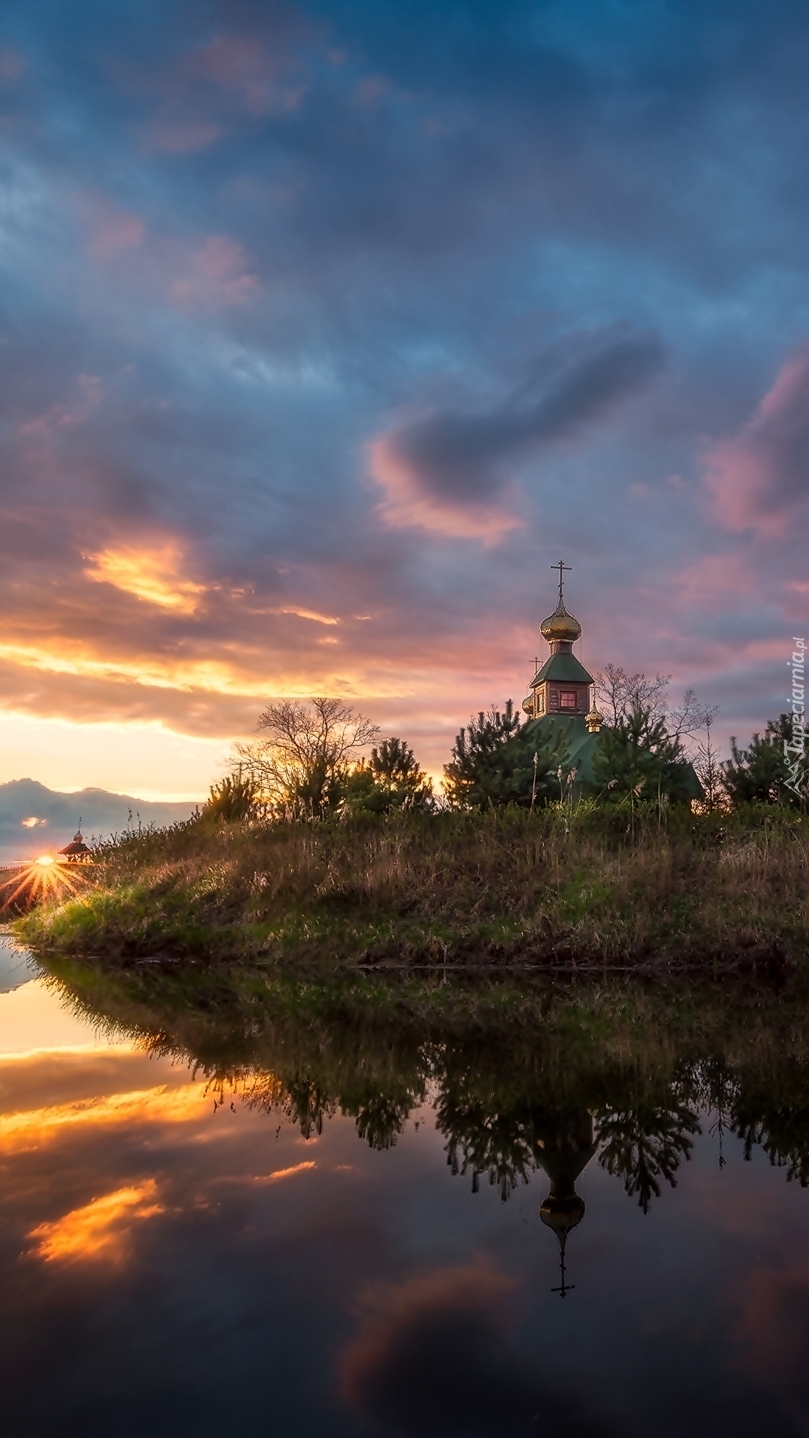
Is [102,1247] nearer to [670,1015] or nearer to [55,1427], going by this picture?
[55,1427]

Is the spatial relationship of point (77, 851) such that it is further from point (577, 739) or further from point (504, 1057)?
point (577, 739)

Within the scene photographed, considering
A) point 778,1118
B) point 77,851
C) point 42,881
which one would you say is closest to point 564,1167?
point 778,1118

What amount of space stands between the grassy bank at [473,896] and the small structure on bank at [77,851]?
2.24 m

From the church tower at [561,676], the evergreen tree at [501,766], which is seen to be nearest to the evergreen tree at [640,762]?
the evergreen tree at [501,766]

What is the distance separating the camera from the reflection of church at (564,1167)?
4.12 meters

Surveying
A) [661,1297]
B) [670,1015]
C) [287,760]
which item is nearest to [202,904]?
[670,1015]

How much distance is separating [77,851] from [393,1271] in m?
21.0

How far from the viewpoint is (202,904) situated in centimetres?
1672

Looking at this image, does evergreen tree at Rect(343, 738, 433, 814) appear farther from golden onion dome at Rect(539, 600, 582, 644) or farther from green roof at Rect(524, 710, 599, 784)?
golden onion dome at Rect(539, 600, 582, 644)

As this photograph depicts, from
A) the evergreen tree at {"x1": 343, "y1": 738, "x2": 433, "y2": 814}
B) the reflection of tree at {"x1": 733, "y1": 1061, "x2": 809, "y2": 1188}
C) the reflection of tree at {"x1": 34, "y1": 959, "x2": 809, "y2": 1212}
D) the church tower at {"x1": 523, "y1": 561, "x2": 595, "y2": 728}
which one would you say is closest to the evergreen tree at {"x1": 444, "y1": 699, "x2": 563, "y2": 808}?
the evergreen tree at {"x1": 343, "y1": 738, "x2": 433, "y2": 814}

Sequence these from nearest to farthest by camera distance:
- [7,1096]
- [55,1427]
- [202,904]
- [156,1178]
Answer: [55,1427]
[156,1178]
[7,1096]
[202,904]

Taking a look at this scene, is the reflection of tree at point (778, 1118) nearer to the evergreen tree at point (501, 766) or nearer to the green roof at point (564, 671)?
the evergreen tree at point (501, 766)

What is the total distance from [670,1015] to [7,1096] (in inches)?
286

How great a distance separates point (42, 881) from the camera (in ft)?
70.8
